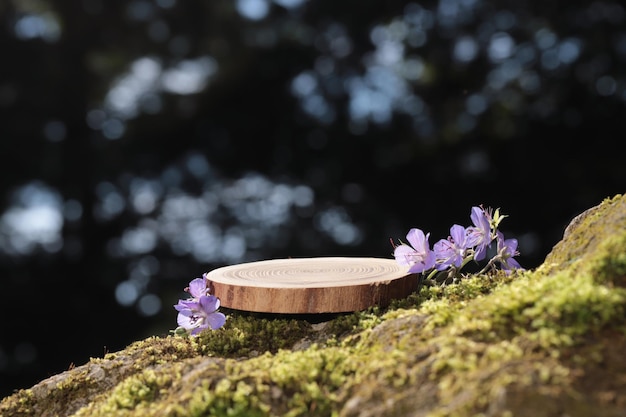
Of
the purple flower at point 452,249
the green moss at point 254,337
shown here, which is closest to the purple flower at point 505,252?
the purple flower at point 452,249

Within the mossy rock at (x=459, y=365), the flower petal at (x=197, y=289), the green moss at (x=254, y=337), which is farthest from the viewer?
the flower petal at (x=197, y=289)

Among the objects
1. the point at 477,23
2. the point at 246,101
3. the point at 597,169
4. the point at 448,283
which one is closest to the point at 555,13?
the point at 477,23

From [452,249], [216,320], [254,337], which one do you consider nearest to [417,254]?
[452,249]

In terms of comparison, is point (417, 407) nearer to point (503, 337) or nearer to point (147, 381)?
point (503, 337)

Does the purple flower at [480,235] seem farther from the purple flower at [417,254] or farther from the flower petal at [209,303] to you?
the flower petal at [209,303]

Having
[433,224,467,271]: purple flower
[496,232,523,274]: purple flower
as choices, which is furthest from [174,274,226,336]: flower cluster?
[496,232,523,274]: purple flower

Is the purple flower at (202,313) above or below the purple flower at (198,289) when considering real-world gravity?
below

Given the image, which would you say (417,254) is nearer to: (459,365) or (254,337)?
(254,337)
